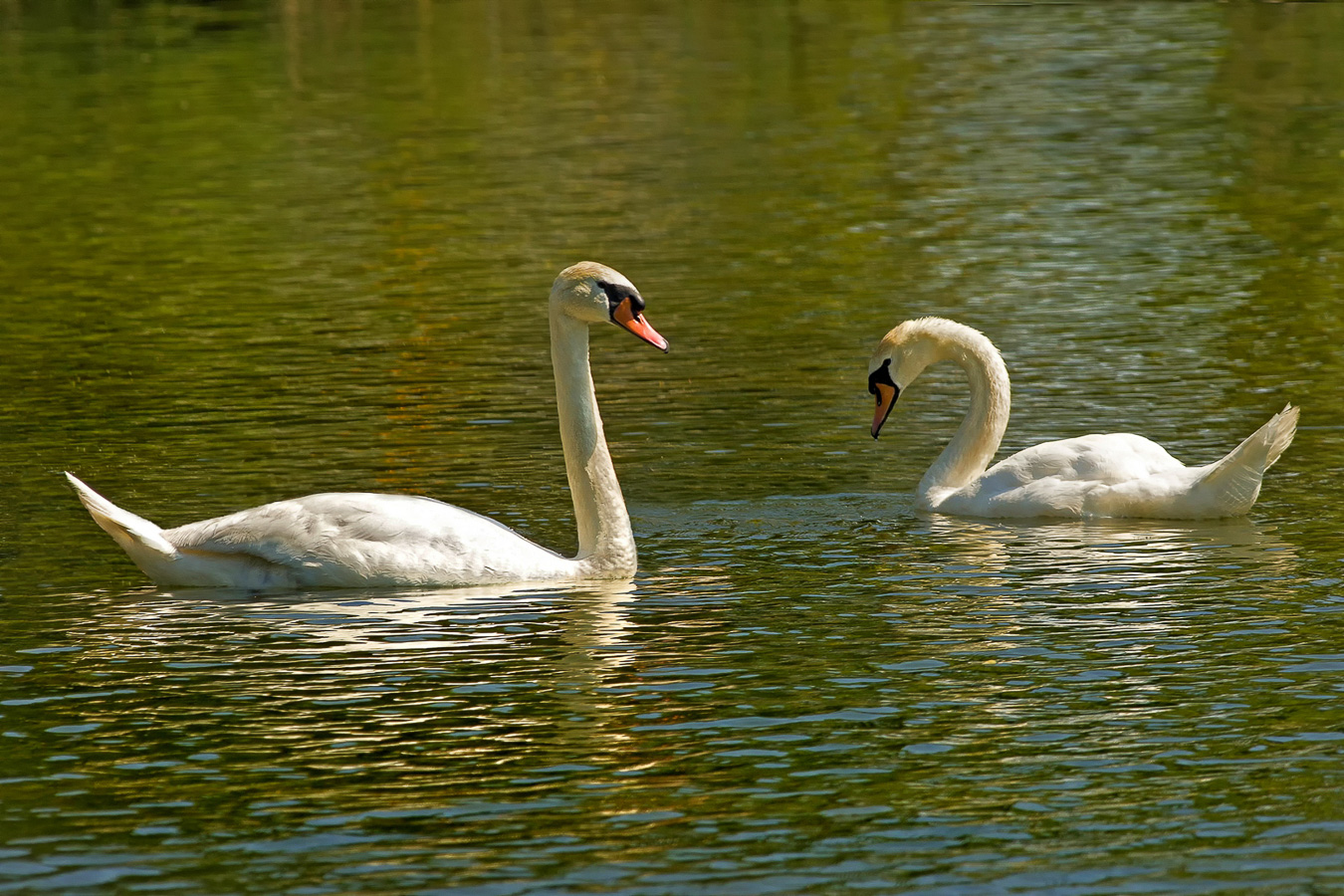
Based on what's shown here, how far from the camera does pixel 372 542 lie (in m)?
12.1

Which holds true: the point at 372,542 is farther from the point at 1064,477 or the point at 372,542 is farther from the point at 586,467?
the point at 1064,477

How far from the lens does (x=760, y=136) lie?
118 feet

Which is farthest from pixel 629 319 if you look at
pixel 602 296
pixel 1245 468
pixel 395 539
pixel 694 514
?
pixel 1245 468

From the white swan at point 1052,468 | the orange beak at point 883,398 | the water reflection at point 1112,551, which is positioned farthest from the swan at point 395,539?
the orange beak at point 883,398

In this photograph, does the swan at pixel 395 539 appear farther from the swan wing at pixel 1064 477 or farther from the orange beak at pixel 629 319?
the swan wing at pixel 1064 477

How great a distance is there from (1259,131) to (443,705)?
86.1ft

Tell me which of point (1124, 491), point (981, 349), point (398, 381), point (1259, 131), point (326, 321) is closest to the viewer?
point (1124, 491)

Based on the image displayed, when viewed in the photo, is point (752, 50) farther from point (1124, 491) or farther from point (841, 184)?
point (1124, 491)

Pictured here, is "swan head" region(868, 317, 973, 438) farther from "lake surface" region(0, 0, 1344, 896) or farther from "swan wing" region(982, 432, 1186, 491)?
"swan wing" region(982, 432, 1186, 491)

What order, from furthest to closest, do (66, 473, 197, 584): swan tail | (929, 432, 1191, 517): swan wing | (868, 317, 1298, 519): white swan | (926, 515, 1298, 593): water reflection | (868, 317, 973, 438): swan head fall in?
1. (868, 317, 973, 438): swan head
2. (929, 432, 1191, 517): swan wing
3. (868, 317, 1298, 519): white swan
4. (926, 515, 1298, 593): water reflection
5. (66, 473, 197, 584): swan tail

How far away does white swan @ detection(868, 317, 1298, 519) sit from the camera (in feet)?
43.2

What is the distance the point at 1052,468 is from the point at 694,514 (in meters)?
2.21

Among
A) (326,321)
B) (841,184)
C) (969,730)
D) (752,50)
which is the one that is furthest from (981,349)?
(752,50)

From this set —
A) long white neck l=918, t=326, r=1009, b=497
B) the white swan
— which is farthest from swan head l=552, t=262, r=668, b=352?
long white neck l=918, t=326, r=1009, b=497
